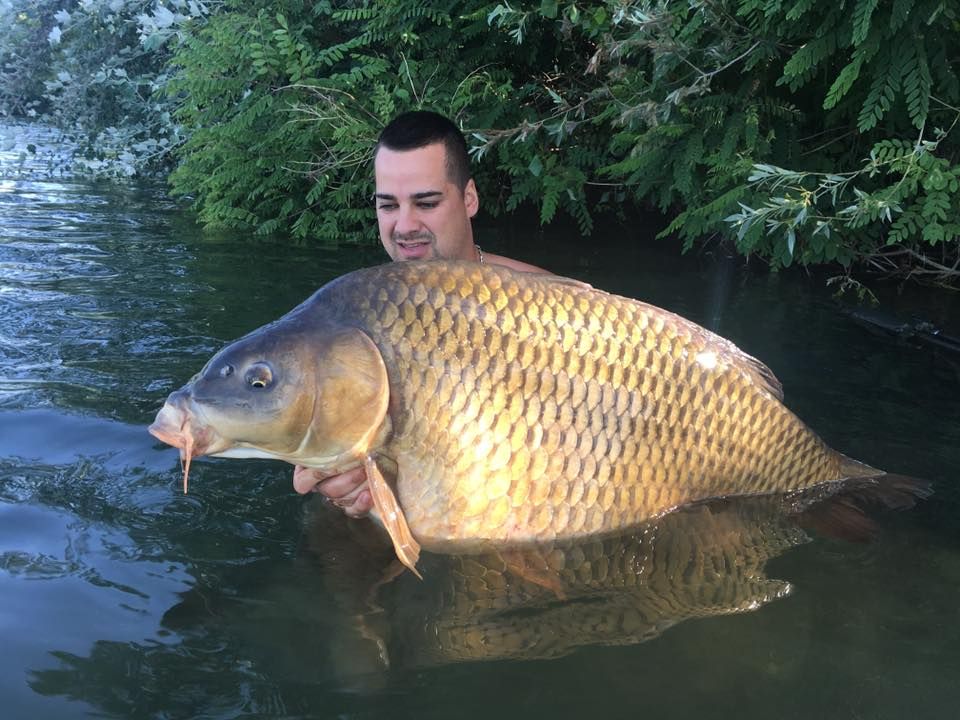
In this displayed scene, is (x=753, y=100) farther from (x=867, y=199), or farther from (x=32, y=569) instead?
(x=32, y=569)

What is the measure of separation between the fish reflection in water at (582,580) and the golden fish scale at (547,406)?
92 millimetres

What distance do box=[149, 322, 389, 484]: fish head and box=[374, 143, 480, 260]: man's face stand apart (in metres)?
1.13

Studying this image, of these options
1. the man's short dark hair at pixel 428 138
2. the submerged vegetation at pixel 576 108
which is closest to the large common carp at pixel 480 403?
the man's short dark hair at pixel 428 138

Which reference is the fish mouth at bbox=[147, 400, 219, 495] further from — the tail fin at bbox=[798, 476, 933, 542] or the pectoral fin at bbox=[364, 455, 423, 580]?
the tail fin at bbox=[798, 476, 933, 542]

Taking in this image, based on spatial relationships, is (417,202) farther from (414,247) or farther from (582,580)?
(582,580)

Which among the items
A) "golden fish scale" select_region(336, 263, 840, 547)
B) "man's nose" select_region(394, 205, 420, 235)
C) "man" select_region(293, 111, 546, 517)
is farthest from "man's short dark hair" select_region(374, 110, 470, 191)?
"golden fish scale" select_region(336, 263, 840, 547)

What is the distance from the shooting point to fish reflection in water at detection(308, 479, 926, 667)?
1.69 metres

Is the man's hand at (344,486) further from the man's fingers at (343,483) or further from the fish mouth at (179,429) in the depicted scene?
the fish mouth at (179,429)

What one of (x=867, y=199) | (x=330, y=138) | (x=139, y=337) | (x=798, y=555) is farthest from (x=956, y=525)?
(x=330, y=138)

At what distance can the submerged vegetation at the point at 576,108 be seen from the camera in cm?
329

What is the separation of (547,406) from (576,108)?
3.51m

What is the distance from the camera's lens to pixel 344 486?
1.91 meters

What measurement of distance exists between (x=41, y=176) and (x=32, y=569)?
8.07 meters

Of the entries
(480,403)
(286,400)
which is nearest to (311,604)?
(286,400)
